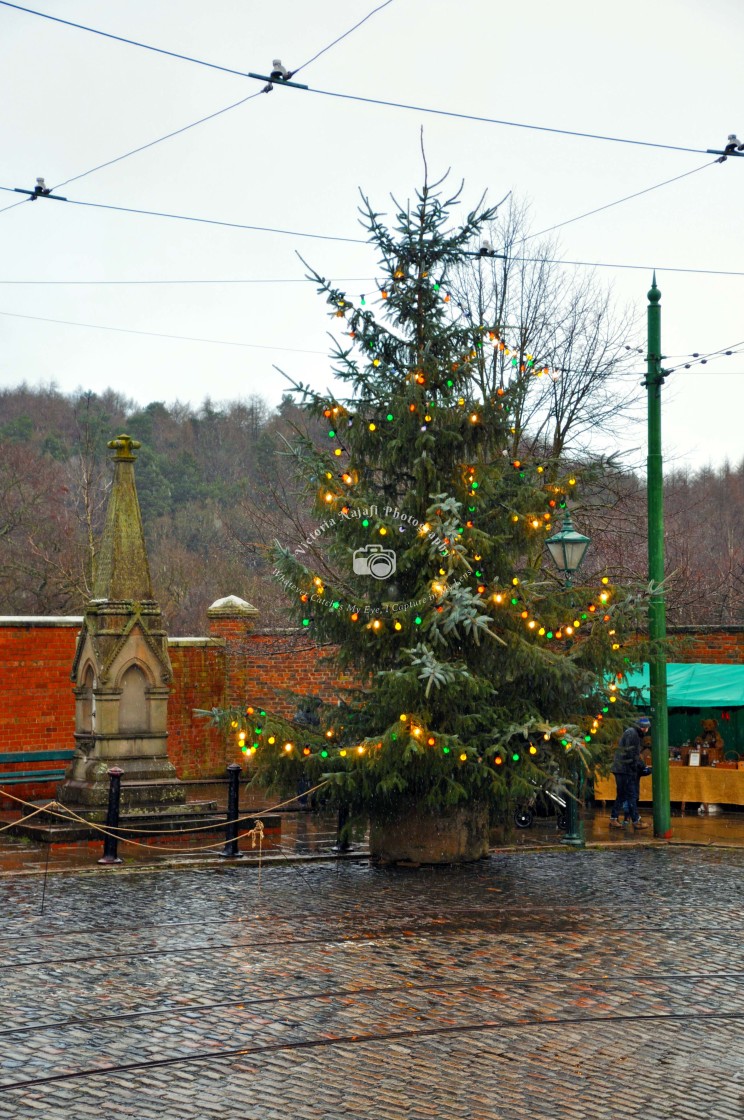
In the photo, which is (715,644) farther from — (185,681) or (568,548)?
(185,681)

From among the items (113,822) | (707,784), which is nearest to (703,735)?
(707,784)

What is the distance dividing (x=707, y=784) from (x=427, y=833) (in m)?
6.98

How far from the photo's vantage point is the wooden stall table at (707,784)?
1844 centimetres

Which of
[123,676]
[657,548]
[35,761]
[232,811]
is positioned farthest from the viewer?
[35,761]

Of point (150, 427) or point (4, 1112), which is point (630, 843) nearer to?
point (4, 1112)

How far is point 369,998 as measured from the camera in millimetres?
7836

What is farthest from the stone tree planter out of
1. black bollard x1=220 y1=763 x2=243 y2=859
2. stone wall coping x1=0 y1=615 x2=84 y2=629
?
stone wall coping x1=0 y1=615 x2=84 y2=629

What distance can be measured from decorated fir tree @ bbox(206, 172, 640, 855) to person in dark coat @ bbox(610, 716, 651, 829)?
337 cm

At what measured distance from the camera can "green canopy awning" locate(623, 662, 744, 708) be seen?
18719 mm

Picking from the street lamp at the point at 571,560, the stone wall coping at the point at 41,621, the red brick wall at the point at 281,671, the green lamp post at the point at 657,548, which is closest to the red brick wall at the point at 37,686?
the stone wall coping at the point at 41,621

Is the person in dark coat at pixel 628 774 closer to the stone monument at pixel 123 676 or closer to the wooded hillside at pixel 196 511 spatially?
the stone monument at pixel 123 676

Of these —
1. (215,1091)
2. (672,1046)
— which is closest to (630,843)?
(672,1046)

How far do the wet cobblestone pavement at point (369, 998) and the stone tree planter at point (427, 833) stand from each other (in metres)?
0.65

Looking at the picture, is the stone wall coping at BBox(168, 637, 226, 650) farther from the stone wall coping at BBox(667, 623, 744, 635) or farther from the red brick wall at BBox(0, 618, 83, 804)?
the stone wall coping at BBox(667, 623, 744, 635)
